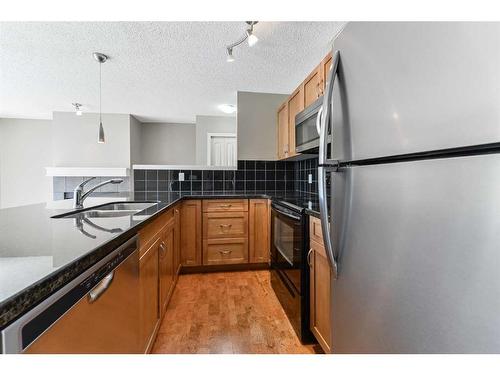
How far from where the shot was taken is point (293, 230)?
1.73m

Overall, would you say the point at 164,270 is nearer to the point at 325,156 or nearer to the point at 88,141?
the point at 325,156

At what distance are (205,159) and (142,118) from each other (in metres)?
1.51

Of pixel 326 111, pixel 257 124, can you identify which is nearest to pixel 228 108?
pixel 257 124

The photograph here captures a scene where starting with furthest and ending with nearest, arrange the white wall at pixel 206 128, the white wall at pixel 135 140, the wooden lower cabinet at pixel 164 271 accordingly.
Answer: the white wall at pixel 206 128
the white wall at pixel 135 140
the wooden lower cabinet at pixel 164 271

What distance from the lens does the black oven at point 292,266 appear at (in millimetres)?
1587

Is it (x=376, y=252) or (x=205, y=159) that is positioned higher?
(x=205, y=159)

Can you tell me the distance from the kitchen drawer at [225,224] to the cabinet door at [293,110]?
3.10ft

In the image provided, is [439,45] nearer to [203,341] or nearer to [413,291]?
[413,291]

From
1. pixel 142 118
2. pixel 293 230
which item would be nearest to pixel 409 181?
pixel 293 230

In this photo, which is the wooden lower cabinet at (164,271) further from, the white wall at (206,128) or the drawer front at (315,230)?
the white wall at (206,128)

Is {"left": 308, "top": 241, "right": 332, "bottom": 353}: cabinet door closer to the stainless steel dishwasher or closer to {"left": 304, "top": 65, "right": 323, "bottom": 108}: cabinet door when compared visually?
the stainless steel dishwasher

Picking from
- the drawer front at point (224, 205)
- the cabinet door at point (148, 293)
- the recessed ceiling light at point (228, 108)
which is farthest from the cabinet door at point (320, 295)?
the recessed ceiling light at point (228, 108)

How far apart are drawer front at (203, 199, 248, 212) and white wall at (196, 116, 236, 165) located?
7.08ft

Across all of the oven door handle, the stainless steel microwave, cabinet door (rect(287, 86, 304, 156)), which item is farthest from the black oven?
cabinet door (rect(287, 86, 304, 156))
